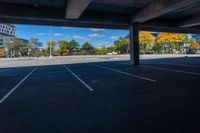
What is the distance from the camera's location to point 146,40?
198ft

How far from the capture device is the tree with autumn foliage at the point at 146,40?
58.8 m

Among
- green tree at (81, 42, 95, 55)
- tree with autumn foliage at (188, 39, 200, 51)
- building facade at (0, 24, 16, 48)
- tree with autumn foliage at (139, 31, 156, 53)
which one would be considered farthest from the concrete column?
building facade at (0, 24, 16, 48)

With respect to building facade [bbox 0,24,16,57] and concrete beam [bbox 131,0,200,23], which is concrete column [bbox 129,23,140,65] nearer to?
concrete beam [bbox 131,0,200,23]

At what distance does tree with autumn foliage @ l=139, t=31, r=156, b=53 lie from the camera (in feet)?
193

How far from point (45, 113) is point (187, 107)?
12.0ft

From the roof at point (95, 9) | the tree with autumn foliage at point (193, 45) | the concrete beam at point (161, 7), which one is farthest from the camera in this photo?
the tree with autumn foliage at point (193, 45)

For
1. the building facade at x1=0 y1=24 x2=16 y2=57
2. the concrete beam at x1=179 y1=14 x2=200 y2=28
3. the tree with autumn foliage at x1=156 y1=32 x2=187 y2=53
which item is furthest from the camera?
the building facade at x1=0 y1=24 x2=16 y2=57

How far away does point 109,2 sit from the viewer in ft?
35.7

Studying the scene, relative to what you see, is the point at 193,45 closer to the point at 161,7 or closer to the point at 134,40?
the point at 134,40

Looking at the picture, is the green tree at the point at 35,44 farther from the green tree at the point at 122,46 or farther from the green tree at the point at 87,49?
the green tree at the point at 122,46

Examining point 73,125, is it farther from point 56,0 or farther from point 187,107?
point 56,0

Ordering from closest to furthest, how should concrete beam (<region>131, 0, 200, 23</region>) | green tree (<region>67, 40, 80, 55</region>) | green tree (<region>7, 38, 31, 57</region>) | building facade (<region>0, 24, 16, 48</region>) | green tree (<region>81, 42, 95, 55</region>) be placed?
concrete beam (<region>131, 0, 200, 23</region>) < green tree (<region>7, 38, 31, 57</region>) < green tree (<region>67, 40, 80, 55</region>) < green tree (<region>81, 42, 95, 55</region>) < building facade (<region>0, 24, 16, 48</region>)

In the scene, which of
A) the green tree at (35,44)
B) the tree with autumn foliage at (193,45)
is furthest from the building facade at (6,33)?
the tree with autumn foliage at (193,45)

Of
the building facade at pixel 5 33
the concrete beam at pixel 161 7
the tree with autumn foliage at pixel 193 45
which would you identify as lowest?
the concrete beam at pixel 161 7
